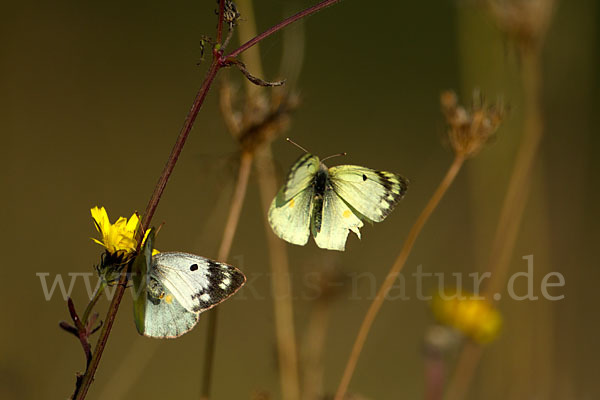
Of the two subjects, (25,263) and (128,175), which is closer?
(25,263)

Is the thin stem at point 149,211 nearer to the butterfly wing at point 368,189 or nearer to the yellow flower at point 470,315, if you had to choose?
the butterfly wing at point 368,189

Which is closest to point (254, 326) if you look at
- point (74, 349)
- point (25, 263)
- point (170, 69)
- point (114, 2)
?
point (74, 349)

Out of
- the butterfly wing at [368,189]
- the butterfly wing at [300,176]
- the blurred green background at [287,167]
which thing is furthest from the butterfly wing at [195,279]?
the blurred green background at [287,167]

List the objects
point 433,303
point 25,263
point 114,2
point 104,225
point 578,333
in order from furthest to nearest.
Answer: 1. point 114,2
2. point 578,333
3. point 25,263
4. point 433,303
5. point 104,225

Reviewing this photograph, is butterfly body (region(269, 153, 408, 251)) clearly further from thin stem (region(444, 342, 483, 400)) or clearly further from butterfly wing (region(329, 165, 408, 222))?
thin stem (region(444, 342, 483, 400))

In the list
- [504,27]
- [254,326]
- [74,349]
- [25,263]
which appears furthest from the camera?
[254,326]

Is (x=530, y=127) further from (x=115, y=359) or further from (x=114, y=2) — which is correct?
(x=114, y=2)
